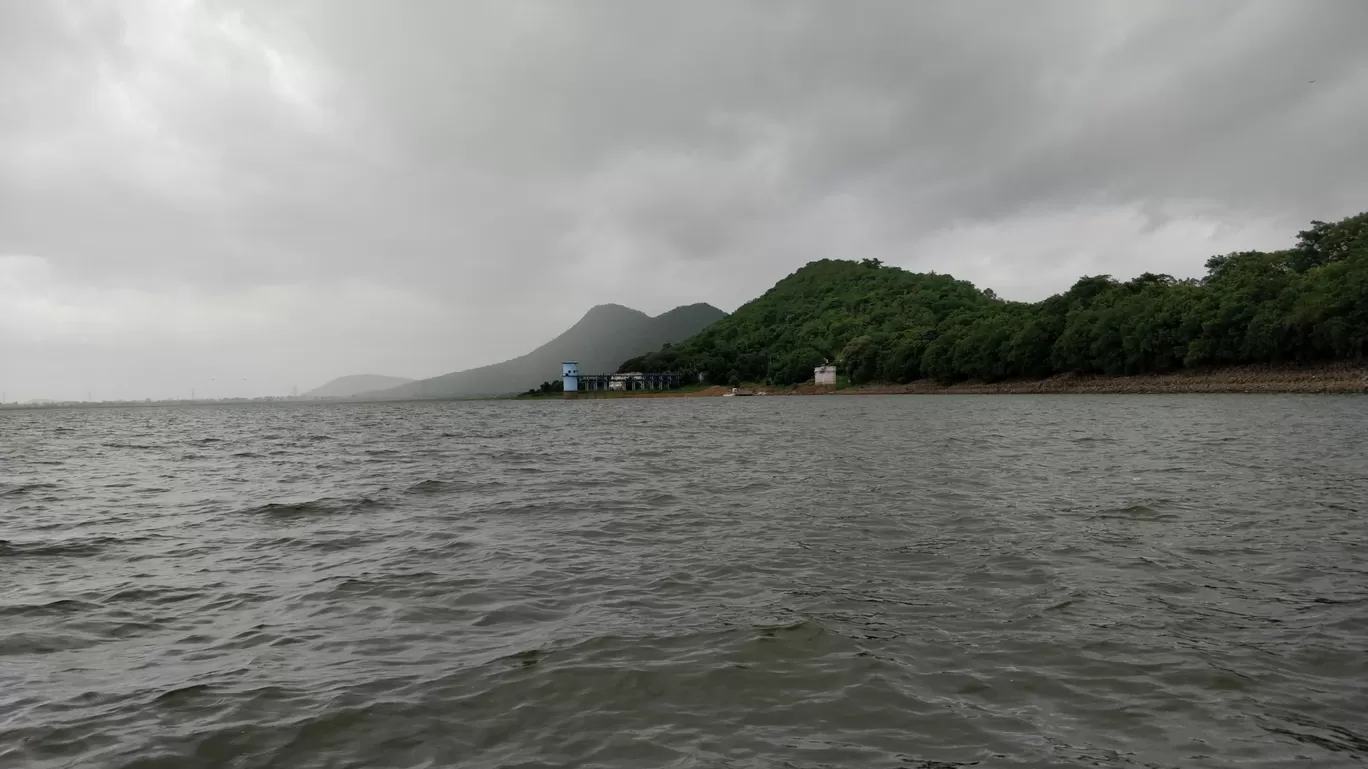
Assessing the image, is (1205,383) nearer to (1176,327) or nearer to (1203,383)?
(1203,383)

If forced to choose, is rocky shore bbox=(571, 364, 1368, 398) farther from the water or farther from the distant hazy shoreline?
the water

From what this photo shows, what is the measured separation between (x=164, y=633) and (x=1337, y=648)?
40.8 feet

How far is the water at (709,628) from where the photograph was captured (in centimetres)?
539

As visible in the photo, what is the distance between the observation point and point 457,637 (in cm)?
788

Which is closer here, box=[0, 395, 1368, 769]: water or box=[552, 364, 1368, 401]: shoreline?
box=[0, 395, 1368, 769]: water

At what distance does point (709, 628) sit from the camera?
7.86m

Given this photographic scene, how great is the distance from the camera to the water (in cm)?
539

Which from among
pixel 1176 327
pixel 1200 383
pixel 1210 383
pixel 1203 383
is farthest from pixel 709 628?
pixel 1176 327

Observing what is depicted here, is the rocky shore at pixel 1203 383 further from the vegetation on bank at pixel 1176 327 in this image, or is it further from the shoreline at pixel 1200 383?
the vegetation on bank at pixel 1176 327

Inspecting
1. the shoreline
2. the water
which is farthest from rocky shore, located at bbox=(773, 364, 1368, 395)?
the water

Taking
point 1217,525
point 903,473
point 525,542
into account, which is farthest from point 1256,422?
point 525,542

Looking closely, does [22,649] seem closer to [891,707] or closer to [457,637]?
[457,637]

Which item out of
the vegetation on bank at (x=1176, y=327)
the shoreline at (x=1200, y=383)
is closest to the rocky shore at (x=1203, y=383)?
the shoreline at (x=1200, y=383)

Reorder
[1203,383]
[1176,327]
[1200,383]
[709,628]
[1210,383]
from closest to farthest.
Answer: [709,628], [1210,383], [1203,383], [1200,383], [1176,327]
